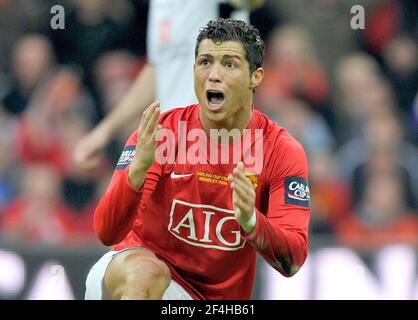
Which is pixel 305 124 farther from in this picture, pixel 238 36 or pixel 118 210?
pixel 118 210

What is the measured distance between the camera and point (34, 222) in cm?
794

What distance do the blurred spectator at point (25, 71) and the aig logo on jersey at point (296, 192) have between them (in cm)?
398

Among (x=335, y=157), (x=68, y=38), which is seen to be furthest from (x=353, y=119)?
(x=68, y=38)

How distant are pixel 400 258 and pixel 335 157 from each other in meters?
1.31

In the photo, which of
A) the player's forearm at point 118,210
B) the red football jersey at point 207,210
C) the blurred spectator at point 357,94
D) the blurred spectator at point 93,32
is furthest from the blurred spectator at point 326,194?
the player's forearm at point 118,210

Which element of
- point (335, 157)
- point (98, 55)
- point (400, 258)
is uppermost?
point (98, 55)

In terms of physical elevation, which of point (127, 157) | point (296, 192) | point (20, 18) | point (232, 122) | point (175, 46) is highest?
point (20, 18)

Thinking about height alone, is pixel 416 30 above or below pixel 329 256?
above

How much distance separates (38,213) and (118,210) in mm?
3490

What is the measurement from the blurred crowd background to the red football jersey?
9.07 feet

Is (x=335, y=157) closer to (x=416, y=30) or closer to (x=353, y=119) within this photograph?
(x=353, y=119)

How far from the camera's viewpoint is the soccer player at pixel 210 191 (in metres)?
4.77

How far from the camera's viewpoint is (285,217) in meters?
4.76

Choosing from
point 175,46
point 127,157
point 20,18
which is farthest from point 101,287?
point 20,18
